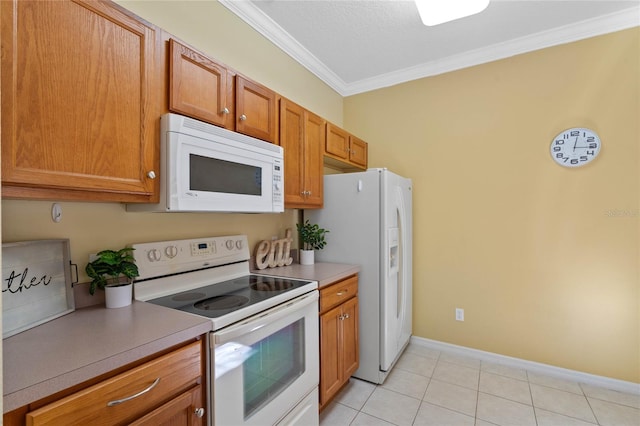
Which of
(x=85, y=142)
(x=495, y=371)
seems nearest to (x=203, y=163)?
(x=85, y=142)

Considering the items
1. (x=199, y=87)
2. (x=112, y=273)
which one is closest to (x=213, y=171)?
(x=199, y=87)

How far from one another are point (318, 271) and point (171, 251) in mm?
962

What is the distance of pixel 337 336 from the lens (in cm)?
201

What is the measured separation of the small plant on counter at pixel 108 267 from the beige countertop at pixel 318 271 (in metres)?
0.89

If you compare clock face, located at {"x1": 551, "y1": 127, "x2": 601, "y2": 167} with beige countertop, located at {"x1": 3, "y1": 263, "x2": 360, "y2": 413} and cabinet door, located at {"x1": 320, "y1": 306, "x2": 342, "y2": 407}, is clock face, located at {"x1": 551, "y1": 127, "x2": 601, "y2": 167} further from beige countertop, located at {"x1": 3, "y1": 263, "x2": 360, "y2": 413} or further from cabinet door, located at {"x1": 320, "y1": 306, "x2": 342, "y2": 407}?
beige countertop, located at {"x1": 3, "y1": 263, "x2": 360, "y2": 413}

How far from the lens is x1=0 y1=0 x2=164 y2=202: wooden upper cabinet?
3.03 ft

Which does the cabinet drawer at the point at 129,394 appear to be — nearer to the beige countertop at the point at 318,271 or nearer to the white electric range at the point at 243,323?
the white electric range at the point at 243,323

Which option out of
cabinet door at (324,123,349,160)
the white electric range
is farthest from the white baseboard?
cabinet door at (324,123,349,160)

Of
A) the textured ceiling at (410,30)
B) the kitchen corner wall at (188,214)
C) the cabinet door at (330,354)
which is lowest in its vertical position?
the cabinet door at (330,354)

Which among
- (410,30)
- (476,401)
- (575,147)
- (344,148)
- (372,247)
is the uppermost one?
(410,30)

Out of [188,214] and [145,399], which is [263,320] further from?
[188,214]

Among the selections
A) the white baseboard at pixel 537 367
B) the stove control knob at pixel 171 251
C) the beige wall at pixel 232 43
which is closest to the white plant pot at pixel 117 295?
the stove control knob at pixel 171 251

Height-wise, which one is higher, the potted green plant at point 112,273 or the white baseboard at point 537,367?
the potted green plant at point 112,273

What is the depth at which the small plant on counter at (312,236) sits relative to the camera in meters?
2.47
